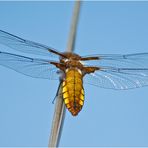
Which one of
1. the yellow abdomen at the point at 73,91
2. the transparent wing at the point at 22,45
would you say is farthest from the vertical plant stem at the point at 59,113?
the transparent wing at the point at 22,45

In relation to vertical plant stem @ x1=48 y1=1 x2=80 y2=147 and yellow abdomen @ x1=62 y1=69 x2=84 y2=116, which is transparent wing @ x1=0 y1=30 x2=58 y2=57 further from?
vertical plant stem @ x1=48 y1=1 x2=80 y2=147

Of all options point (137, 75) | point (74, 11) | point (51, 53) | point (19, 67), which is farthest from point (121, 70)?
point (74, 11)

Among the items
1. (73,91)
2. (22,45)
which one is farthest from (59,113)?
(22,45)

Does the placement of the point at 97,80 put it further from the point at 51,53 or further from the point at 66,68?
the point at 51,53

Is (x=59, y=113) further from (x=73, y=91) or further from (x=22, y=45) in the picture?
(x=22, y=45)

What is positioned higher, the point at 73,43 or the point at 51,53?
the point at 51,53

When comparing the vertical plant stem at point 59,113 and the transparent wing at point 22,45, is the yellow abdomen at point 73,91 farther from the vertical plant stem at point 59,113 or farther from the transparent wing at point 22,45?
the vertical plant stem at point 59,113

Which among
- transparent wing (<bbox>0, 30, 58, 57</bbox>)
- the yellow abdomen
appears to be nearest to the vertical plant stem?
the yellow abdomen

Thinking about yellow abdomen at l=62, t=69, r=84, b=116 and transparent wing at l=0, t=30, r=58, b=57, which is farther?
transparent wing at l=0, t=30, r=58, b=57
